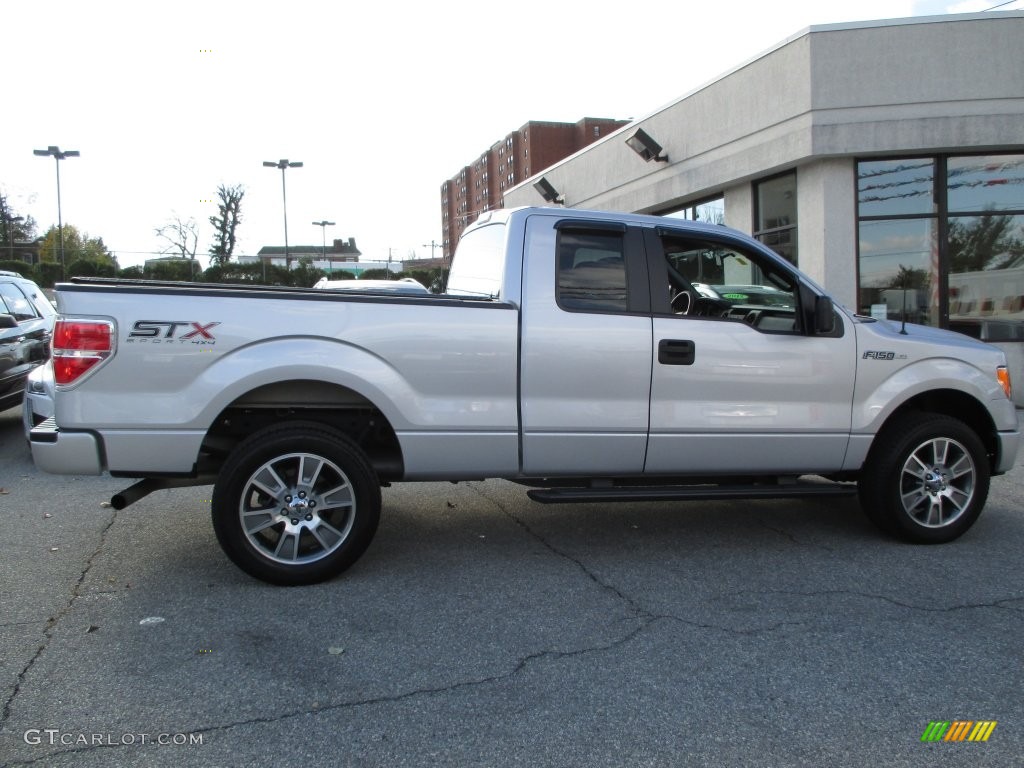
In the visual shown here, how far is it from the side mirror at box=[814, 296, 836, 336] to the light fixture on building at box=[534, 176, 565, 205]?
18.7 meters

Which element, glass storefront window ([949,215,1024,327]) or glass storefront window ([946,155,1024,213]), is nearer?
glass storefront window ([946,155,1024,213])

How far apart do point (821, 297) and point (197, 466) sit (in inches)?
148

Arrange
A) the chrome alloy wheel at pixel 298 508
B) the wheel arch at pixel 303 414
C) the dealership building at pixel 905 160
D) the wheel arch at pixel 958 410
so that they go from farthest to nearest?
the dealership building at pixel 905 160 → the wheel arch at pixel 958 410 → the wheel arch at pixel 303 414 → the chrome alloy wheel at pixel 298 508

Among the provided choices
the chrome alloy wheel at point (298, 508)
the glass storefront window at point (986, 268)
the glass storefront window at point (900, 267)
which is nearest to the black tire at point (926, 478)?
the chrome alloy wheel at point (298, 508)

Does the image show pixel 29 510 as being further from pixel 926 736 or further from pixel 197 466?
pixel 926 736

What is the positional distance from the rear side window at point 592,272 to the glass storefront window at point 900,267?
9.47 meters

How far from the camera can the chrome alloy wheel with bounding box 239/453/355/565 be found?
13.9 ft

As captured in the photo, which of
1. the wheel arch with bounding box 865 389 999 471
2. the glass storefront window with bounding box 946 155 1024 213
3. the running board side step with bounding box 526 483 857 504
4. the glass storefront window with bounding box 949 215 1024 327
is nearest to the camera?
the running board side step with bounding box 526 483 857 504

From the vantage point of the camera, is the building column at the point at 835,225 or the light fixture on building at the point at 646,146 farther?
the light fixture on building at the point at 646,146

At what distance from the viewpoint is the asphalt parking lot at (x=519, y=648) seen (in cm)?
283

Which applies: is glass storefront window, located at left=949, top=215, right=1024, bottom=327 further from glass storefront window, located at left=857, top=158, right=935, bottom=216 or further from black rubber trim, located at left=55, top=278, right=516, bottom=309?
black rubber trim, located at left=55, top=278, right=516, bottom=309

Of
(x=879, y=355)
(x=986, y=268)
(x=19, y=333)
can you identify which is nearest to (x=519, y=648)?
(x=879, y=355)

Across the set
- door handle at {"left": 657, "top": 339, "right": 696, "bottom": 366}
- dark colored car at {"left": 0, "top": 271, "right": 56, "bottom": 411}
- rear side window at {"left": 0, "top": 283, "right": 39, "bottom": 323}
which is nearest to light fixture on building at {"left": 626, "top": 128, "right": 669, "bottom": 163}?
dark colored car at {"left": 0, "top": 271, "right": 56, "bottom": 411}
